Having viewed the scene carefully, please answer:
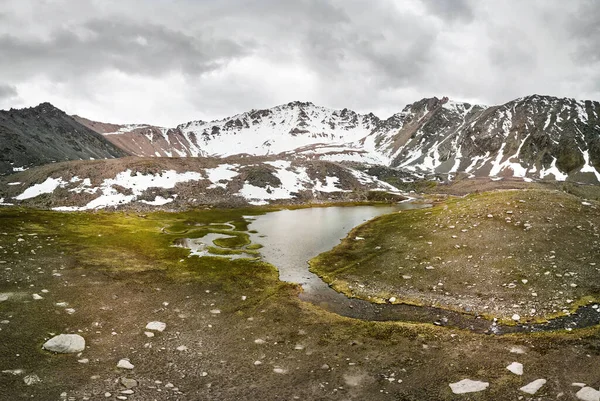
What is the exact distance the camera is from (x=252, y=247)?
165 ft

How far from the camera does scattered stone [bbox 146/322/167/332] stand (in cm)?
2037

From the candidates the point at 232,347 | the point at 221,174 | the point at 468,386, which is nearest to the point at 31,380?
the point at 232,347

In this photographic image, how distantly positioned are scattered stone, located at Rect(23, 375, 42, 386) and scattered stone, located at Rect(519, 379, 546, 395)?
18518 millimetres

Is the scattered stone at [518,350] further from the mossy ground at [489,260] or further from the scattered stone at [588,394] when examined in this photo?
the mossy ground at [489,260]

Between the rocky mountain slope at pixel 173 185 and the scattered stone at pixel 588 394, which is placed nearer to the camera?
the scattered stone at pixel 588 394

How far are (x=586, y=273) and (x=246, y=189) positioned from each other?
111 meters

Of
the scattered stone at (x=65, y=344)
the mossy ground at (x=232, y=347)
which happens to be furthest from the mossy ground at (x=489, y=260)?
the scattered stone at (x=65, y=344)

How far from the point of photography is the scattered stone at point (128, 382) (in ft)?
47.7

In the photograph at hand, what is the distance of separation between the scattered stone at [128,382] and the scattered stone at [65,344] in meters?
3.78

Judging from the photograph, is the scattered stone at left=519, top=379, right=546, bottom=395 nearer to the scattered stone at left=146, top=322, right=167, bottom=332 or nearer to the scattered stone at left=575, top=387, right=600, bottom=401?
the scattered stone at left=575, top=387, right=600, bottom=401

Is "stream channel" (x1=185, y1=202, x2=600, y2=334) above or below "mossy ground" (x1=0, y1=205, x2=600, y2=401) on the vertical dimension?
below

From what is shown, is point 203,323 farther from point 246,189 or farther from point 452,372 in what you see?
point 246,189

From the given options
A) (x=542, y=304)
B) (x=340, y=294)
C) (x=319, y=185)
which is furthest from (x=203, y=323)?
(x=319, y=185)

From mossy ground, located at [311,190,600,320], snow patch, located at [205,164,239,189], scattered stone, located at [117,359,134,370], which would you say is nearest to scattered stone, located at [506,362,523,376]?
mossy ground, located at [311,190,600,320]
